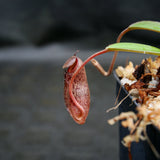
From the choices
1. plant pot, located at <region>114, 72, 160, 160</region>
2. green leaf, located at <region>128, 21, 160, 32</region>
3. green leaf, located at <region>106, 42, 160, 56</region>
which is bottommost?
plant pot, located at <region>114, 72, 160, 160</region>

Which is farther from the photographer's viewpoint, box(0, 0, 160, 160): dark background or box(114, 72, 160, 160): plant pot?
box(0, 0, 160, 160): dark background

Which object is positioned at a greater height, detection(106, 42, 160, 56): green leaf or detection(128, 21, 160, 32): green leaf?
detection(128, 21, 160, 32): green leaf

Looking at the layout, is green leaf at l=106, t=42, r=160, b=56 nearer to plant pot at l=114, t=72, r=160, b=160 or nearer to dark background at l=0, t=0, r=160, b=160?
plant pot at l=114, t=72, r=160, b=160

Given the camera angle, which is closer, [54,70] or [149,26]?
[149,26]

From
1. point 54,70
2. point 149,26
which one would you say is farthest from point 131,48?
point 54,70

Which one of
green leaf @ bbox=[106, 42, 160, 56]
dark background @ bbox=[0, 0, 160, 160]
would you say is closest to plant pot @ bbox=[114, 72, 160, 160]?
green leaf @ bbox=[106, 42, 160, 56]

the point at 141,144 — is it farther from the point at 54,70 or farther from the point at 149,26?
the point at 54,70

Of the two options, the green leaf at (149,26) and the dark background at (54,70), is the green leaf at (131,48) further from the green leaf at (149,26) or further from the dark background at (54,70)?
the dark background at (54,70)

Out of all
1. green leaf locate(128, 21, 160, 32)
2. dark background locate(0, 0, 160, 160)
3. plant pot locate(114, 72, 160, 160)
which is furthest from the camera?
dark background locate(0, 0, 160, 160)

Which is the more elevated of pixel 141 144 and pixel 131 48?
pixel 131 48

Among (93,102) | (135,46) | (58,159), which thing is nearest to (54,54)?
(93,102)
